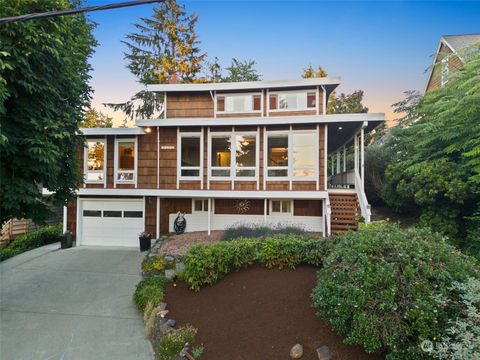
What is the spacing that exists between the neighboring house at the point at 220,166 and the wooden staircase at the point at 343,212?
0.04 m

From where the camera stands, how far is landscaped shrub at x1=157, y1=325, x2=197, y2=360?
377 cm

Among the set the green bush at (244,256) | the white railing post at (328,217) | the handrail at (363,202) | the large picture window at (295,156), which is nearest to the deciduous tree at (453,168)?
the handrail at (363,202)

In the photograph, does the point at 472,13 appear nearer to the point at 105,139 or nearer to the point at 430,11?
the point at 430,11

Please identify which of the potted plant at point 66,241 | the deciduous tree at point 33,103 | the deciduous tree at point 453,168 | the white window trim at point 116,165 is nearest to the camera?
the deciduous tree at point 33,103

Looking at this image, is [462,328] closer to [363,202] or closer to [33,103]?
[363,202]

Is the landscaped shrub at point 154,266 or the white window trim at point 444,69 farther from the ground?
the white window trim at point 444,69

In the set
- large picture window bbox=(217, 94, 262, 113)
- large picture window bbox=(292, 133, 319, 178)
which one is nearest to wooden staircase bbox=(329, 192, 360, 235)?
large picture window bbox=(292, 133, 319, 178)

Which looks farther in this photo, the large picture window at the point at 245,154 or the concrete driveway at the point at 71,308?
the large picture window at the point at 245,154

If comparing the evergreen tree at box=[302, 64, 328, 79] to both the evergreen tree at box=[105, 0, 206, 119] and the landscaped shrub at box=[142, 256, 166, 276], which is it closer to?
the evergreen tree at box=[105, 0, 206, 119]

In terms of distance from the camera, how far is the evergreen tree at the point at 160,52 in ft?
61.5

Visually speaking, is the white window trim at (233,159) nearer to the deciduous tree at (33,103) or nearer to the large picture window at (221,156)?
the large picture window at (221,156)

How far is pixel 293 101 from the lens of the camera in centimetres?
1002

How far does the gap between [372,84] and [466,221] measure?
10.7 meters

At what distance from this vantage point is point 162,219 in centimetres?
1033
